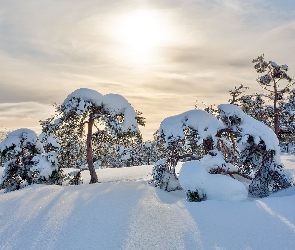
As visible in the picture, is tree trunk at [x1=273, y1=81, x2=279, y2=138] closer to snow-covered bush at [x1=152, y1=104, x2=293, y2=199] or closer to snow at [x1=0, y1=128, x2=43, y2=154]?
snow-covered bush at [x1=152, y1=104, x2=293, y2=199]

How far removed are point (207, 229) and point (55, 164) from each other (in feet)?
27.1

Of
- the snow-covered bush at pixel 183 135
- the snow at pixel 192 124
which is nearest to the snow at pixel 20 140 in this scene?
the snow-covered bush at pixel 183 135

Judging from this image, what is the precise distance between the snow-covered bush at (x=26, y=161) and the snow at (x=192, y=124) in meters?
5.22

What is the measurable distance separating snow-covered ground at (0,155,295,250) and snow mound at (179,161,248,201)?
41cm

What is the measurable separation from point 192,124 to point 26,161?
7133 mm

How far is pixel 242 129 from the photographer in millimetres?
8039

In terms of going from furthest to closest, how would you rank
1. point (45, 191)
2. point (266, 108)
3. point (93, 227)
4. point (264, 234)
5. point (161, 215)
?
point (266, 108) → point (45, 191) → point (161, 215) → point (93, 227) → point (264, 234)

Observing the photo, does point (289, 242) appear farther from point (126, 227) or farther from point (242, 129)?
point (242, 129)

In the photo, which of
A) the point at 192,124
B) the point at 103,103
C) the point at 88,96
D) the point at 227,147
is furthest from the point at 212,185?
the point at 88,96

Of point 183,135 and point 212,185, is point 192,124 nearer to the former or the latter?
point 183,135

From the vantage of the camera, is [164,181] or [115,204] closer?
[115,204]

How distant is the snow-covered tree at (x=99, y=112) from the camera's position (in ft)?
38.1

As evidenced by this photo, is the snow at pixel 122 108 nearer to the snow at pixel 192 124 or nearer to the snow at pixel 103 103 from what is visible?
the snow at pixel 103 103

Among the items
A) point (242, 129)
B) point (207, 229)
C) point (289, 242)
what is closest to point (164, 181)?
point (242, 129)
